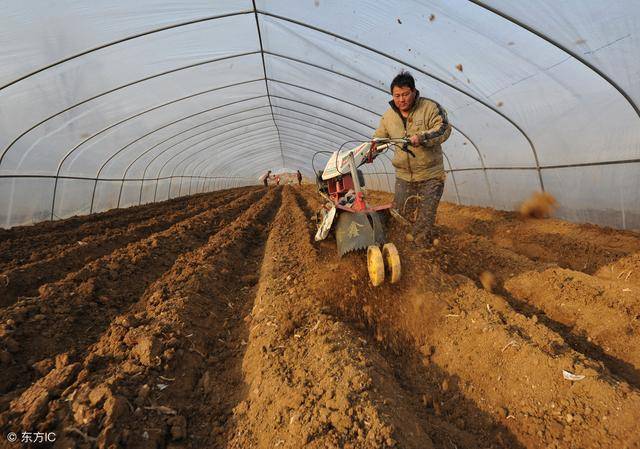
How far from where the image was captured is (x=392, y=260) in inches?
133

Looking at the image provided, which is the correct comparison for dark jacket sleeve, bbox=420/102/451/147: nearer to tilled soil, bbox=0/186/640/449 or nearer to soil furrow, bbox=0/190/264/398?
tilled soil, bbox=0/186/640/449

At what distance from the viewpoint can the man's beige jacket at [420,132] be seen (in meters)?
3.83

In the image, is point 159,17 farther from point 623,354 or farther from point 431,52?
point 623,354

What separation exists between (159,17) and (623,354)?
22.2ft

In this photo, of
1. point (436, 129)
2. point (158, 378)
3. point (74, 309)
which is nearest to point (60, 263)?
point (74, 309)

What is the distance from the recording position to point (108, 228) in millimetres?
8773

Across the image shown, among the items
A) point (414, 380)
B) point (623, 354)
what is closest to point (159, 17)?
point (414, 380)

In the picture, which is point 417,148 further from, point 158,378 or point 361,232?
point 158,378

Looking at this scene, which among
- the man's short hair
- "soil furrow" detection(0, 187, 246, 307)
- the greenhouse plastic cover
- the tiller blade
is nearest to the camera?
the tiller blade

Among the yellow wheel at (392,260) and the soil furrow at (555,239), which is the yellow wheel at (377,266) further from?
the soil furrow at (555,239)

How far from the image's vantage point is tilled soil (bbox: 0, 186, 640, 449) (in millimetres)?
2074

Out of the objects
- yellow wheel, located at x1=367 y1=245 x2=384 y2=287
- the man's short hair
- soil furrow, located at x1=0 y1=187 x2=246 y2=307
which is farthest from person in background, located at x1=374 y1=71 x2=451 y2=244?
soil furrow, located at x1=0 y1=187 x2=246 y2=307

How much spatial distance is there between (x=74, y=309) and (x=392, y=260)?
3182mm

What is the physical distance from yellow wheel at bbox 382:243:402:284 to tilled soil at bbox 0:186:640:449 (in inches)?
11.7
